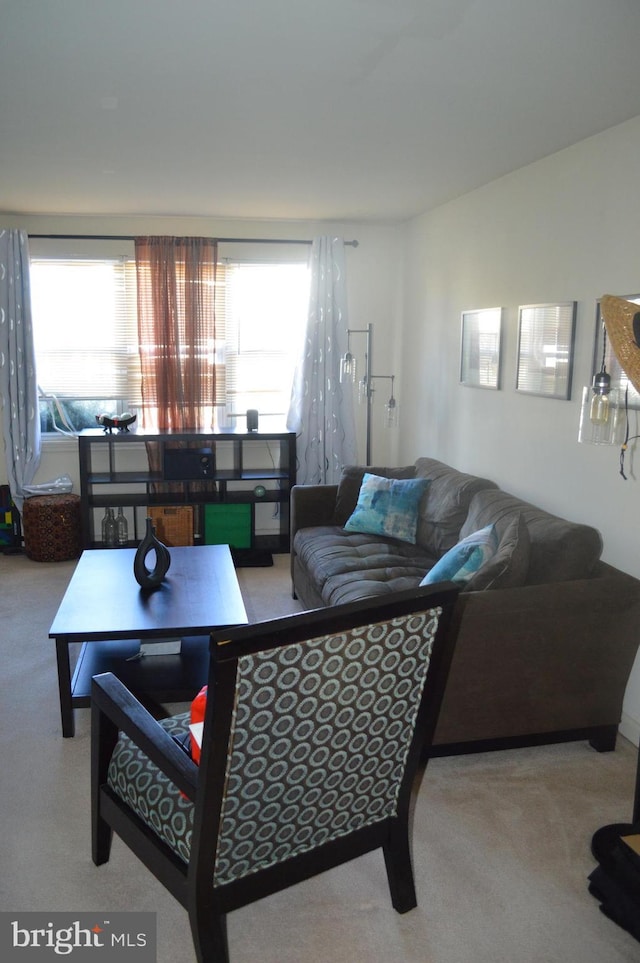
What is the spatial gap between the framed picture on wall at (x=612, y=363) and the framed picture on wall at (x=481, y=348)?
3.18ft

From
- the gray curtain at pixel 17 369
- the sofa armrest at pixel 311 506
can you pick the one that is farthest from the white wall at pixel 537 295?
the gray curtain at pixel 17 369

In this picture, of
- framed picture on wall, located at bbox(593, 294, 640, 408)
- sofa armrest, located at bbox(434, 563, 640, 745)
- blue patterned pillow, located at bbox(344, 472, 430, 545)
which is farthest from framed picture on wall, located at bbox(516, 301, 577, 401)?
sofa armrest, located at bbox(434, 563, 640, 745)

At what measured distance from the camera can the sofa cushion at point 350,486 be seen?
4.54 metres

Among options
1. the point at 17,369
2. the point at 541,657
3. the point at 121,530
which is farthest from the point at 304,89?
the point at 121,530

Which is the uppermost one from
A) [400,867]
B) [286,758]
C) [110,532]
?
[286,758]

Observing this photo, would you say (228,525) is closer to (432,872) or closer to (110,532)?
(110,532)

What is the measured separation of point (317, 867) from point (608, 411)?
161 cm

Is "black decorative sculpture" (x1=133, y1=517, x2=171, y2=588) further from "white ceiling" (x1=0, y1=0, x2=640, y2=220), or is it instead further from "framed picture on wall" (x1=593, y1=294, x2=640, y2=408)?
"framed picture on wall" (x1=593, y1=294, x2=640, y2=408)

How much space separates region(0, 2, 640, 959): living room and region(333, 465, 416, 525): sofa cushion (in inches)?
16.2

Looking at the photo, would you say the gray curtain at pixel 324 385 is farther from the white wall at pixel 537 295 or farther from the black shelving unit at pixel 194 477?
the white wall at pixel 537 295

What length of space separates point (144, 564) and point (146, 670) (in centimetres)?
47

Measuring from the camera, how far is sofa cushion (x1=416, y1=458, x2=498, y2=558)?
152 inches

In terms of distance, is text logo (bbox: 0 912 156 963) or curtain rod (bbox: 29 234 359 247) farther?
curtain rod (bbox: 29 234 359 247)

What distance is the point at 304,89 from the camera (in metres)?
2.54
